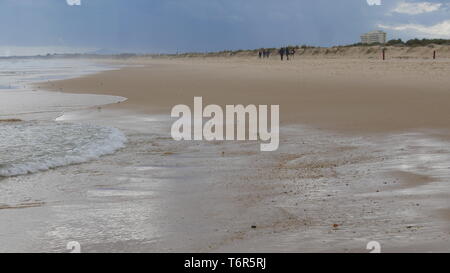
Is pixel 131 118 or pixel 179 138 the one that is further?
pixel 131 118

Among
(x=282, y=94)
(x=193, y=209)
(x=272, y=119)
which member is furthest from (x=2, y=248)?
(x=282, y=94)

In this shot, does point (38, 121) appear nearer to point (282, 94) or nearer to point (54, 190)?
point (54, 190)

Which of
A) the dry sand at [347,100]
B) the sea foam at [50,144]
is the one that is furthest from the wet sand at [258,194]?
the sea foam at [50,144]

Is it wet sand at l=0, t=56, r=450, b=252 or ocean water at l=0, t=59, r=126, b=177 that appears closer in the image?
wet sand at l=0, t=56, r=450, b=252

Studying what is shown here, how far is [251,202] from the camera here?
439 centimetres

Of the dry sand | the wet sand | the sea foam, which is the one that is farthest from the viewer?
the dry sand

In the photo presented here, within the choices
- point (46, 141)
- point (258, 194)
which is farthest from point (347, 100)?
point (258, 194)

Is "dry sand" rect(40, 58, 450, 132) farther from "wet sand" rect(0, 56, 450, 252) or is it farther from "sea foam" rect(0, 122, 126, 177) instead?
"sea foam" rect(0, 122, 126, 177)

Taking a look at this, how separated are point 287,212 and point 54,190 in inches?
87.8

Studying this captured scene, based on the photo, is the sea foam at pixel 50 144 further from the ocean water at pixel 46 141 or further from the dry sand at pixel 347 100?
the dry sand at pixel 347 100

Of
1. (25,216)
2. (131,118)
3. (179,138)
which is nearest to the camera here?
(25,216)

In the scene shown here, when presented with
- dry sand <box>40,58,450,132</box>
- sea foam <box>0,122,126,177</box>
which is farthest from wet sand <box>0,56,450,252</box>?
sea foam <box>0,122,126,177</box>

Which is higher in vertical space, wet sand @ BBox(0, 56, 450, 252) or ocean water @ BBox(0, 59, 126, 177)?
ocean water @ BBox(0, 59, 126, 177)

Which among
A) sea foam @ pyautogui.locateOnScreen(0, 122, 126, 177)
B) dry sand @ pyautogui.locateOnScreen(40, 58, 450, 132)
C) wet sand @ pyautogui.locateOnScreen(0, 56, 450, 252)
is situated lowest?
wet sand @ pyautogui.locateOnScreen(0, 56, 450, 252)
